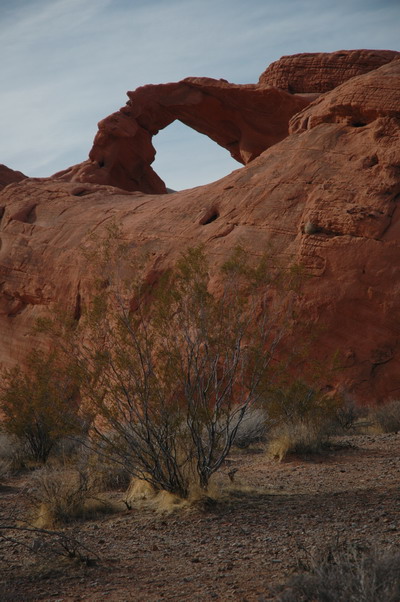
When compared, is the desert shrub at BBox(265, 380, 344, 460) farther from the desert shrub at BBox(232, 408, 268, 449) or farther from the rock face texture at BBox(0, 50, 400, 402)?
Answer: the rock face texture at BBox(0, 50, 400, 402)

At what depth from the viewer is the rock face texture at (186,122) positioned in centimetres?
2462

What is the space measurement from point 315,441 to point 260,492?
324cm

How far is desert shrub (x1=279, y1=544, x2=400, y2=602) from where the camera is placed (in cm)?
389

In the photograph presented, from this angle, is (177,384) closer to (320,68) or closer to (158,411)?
(158,411)

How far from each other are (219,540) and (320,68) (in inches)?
772

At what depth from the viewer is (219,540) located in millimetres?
6586

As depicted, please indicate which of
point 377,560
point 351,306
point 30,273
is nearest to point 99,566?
point 377,560

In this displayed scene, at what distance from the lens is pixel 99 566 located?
6.04m

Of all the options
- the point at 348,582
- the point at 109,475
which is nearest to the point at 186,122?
the point at 109,475

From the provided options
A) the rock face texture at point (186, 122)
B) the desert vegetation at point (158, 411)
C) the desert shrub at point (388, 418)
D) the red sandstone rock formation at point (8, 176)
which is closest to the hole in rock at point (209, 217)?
the desert shrub at point (388, 418)

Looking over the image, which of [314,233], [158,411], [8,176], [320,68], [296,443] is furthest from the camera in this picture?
[8,176]

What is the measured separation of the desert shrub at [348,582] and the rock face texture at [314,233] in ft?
25.4

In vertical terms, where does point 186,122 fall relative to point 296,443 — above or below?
above

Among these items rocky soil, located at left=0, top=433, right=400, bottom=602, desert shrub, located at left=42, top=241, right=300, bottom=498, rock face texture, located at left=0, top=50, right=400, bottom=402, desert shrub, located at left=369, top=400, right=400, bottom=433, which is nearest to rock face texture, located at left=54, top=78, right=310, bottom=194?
rock face texture, located at left=0, top=50, right=400, bottom=402
